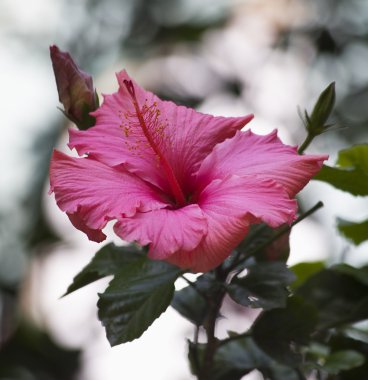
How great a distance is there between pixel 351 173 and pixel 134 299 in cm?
36

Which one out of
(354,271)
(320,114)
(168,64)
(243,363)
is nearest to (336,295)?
(354,271)

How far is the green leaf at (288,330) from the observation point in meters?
1.04

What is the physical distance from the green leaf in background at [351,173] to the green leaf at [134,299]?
258 mm

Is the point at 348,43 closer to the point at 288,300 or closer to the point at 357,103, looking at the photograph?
the point at 357,103

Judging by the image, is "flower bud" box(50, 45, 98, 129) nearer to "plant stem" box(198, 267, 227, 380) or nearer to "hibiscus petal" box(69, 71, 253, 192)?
"hibiscus petal" box(69, 71, 253, 192)

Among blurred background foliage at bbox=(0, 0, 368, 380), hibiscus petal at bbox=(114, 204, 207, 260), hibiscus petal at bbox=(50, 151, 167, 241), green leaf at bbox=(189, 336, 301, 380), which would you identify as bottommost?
green leaf at bbox=(189, 336, 301, 380)

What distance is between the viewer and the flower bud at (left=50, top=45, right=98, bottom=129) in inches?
39.1

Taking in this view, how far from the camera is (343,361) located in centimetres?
112

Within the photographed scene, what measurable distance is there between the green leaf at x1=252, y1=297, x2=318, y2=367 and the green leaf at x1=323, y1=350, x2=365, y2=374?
0.24 ft

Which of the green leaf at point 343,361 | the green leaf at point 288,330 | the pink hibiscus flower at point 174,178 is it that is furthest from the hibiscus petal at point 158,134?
the green leaf at point 343,361

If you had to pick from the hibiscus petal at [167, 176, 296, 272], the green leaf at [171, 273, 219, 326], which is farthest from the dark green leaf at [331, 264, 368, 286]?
the hibiscus petal at [167, 176, 296, 272]

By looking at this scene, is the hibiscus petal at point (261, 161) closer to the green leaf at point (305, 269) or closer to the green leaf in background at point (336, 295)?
the green leaf in background at point (336, 295)

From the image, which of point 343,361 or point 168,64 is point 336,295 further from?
point 168,64

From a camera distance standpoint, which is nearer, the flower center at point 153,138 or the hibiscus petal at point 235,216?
the hibiscus petal at point 235,216
